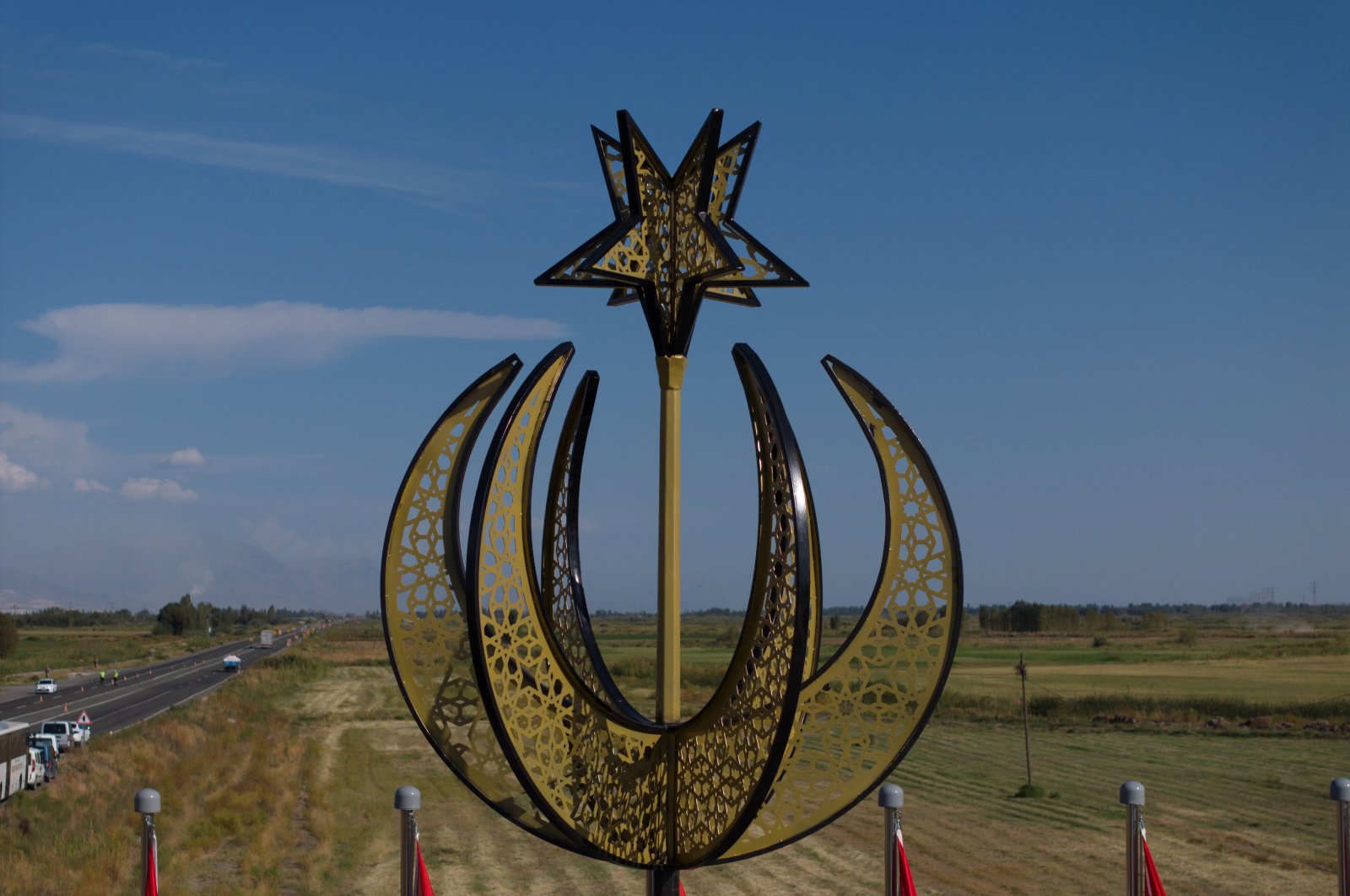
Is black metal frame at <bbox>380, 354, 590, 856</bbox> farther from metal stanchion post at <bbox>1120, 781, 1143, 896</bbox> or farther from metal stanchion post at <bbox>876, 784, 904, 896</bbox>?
metal stanchion post at <bbox>1120, 781, 1143, 896</bbox>

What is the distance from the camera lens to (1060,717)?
36.4 m

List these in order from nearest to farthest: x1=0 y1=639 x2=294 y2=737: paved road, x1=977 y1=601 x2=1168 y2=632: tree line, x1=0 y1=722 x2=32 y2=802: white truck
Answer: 1. x1=0 y1=722 x2=32 y2=802: white truck
2. x1=0 y1=639 x2=294 y2=737: paved road
3. x1=977 y1=601 x2=1168 y2=632: tree line

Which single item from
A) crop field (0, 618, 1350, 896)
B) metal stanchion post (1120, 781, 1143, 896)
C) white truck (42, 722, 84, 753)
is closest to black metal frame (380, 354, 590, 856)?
metal stanchion post (1120, 781, 1143, 896)

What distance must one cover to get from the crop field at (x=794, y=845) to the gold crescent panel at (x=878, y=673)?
7759 mm

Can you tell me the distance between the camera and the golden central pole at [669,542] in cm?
662

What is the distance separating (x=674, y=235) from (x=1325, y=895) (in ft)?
46.0

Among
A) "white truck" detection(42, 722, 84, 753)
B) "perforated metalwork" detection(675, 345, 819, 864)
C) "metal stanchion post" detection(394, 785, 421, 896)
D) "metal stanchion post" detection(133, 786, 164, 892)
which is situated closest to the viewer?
"perforated metalwork" detection(675, 345, 819, 864)

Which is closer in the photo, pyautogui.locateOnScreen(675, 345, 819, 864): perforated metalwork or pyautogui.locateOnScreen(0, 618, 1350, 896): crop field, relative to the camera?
pyautogui.locateOnScreen(675, 345, 819, 864): perforated metalwork

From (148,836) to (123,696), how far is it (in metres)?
44.3

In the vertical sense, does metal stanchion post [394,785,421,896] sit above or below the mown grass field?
above

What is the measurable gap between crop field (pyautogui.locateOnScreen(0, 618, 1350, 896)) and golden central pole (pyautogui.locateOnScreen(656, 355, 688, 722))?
7833 mm

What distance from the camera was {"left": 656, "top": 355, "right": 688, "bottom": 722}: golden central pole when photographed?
21.7 ft

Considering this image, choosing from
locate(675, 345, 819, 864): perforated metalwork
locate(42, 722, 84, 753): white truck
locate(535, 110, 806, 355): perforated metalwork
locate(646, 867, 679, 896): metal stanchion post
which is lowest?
locate(42, 722, 84, 753): white truck

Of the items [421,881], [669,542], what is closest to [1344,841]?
[669,542]
